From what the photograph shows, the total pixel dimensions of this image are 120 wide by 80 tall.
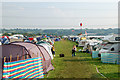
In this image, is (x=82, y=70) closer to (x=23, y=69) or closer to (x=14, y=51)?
(x=14, y=51)

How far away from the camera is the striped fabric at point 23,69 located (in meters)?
6.90

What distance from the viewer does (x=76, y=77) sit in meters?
9.80

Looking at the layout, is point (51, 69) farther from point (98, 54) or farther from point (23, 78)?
point (98, 54)

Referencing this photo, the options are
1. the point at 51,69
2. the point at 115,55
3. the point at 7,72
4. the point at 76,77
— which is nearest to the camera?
the point at 7,72

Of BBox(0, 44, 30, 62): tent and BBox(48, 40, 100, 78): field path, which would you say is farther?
BBox(48, 40, 100, 78): field path

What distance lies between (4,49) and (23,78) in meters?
2.42

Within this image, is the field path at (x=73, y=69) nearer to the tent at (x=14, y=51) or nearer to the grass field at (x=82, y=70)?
the grass field at (x=82, y=70)

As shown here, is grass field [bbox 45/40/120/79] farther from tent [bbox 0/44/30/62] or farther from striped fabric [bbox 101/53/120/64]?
tent [bbox 0/44/30/62]

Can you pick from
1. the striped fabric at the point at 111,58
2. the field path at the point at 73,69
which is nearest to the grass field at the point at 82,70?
the field path at the point at 73,69

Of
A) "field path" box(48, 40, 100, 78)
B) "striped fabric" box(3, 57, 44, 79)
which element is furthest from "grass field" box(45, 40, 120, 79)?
"striped fabric" box(3, 57, 44, 79)

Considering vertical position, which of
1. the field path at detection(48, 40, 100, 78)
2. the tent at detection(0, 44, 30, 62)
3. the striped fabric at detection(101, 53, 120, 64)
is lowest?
the field path at detection(48, 40, 100, 78)

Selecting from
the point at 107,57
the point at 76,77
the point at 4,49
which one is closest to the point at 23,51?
the point at 4,49

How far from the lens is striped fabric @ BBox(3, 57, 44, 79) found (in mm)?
6902

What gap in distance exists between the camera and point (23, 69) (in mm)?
7547
